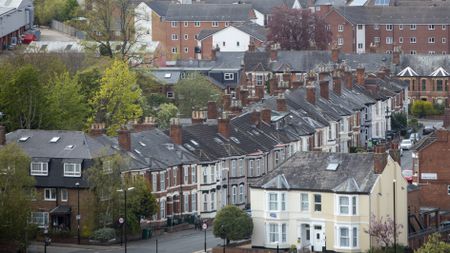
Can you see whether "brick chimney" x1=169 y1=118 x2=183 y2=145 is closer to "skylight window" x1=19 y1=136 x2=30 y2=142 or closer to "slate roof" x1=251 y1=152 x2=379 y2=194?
"skylight window" x1=19 y1=136 x2=30 y2=142

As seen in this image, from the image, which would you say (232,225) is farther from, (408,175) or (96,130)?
(408,175)

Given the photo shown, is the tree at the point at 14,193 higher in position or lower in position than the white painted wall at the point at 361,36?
lower

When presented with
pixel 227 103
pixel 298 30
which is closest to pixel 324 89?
pixel 227 103

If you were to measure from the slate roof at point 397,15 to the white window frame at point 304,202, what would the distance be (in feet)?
317

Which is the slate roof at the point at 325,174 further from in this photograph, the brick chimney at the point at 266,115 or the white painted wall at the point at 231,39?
the white painted wall at the point at 231,39

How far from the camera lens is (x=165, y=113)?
137875mm

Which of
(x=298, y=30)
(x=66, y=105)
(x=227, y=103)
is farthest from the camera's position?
(x=298, y=30)

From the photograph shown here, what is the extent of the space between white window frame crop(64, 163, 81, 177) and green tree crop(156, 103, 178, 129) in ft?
117

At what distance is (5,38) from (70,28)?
20288mm

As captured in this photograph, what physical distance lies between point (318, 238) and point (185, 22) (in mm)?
104529

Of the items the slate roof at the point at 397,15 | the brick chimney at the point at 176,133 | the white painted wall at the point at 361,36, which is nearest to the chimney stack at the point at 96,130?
the brick chimney at the point at 176,133

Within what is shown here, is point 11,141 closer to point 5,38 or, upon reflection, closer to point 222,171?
point 222,171

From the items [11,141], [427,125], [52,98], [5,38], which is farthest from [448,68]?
[11,141]

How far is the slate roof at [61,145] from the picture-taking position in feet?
322
